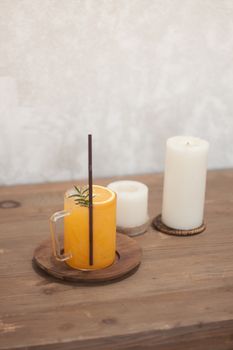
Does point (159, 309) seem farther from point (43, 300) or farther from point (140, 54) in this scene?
point (140, 54)

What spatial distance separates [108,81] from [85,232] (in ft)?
1.40

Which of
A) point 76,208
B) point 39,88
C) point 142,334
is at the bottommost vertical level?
point 142,334

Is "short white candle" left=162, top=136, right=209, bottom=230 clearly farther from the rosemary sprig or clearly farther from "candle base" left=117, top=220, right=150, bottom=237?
the rosemary sprig

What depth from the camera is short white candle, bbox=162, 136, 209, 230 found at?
36.5 inches

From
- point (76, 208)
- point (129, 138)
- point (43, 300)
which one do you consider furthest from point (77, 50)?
point (43, 300)

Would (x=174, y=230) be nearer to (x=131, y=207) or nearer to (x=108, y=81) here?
(x=131, y=207)

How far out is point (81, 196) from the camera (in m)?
0.82

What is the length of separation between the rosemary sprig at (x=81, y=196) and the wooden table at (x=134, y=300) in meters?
0.12

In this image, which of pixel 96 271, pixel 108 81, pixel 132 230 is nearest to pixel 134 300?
pixel 96 271

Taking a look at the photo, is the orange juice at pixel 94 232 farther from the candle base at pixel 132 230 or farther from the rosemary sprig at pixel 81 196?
the candle base at pixel 132 230

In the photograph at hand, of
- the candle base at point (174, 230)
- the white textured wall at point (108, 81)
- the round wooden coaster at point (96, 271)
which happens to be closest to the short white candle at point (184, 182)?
the candle base at point (174, 230)

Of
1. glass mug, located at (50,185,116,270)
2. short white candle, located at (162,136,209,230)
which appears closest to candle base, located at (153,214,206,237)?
short white candle, located at (162,136,209,230)

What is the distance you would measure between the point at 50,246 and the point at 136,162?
15.8 inches

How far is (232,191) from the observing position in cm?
114
